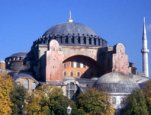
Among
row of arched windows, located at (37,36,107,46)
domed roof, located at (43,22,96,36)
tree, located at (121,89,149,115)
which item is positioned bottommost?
tree, located at (121,89,149,115)

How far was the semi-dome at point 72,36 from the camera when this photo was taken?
70125mm

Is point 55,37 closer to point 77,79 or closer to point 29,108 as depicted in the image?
point 77,79

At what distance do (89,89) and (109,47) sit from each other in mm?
11438

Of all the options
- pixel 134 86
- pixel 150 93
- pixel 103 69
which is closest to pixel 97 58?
pixel 103 69

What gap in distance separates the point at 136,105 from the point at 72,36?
17807mm

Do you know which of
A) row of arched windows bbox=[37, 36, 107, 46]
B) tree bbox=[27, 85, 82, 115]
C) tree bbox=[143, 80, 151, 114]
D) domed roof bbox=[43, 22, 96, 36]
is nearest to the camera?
tree bbox=[27, 85, 82, 115]

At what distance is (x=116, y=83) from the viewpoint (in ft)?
204

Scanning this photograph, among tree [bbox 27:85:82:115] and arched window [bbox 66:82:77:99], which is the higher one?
arched window [bbox 66:82:77:99]

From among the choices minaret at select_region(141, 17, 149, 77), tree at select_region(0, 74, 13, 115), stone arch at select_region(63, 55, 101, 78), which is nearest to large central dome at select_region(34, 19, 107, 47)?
stone arch at select_region(63, 55, 101, 78)

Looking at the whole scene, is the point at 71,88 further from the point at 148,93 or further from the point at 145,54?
the point at 145,54

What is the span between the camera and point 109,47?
68.8 m

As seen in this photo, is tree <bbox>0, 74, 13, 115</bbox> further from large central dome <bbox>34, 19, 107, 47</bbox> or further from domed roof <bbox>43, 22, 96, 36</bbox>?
domed roof <bbox>43, 22, 96, 36</bbox>

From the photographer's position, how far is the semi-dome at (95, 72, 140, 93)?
61.2 meters

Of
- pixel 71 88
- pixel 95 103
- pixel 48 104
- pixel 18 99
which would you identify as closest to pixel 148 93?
pixel 95 103
